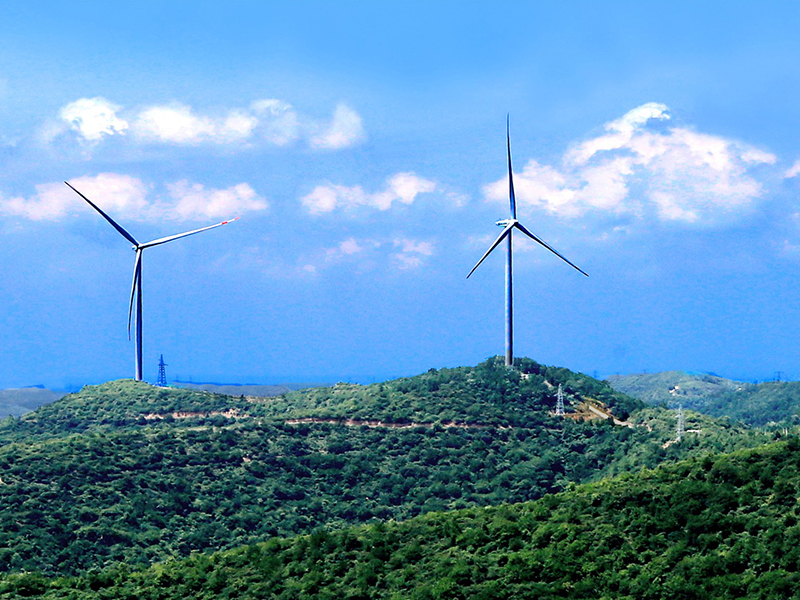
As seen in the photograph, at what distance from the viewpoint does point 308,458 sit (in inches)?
5994

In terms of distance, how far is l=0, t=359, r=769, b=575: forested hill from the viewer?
404 feet

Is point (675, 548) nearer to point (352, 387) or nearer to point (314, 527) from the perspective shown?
point (314, 527)

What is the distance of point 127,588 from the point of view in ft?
275

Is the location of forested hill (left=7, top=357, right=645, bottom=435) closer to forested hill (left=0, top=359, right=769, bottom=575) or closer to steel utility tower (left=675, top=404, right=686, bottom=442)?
forested hill (left=0, top=359, right=769, bottom=575)

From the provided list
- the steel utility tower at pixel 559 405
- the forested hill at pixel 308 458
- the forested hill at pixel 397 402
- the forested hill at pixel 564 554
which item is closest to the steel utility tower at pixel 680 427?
the forested hill at pixel 308 458

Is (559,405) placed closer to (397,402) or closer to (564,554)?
(397,402)

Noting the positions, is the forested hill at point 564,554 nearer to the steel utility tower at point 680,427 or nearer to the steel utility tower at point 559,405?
the steel utility tower at point 680,427

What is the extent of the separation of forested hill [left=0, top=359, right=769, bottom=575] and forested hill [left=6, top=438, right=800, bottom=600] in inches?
1309

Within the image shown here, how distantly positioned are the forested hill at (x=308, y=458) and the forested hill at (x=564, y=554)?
3324cm

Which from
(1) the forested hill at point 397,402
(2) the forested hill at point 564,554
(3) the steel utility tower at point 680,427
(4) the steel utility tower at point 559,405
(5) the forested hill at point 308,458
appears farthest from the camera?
(4) the steel utility tower at point 559,405

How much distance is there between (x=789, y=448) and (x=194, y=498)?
75329 millimetres

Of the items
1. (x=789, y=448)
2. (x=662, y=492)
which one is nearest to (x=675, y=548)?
(x=662, y=492)

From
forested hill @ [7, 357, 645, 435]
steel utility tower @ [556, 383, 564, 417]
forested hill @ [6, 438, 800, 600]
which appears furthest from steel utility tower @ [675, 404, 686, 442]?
forested hill @ [6, 438, 800, 600]

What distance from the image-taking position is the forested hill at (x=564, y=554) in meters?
69.3
